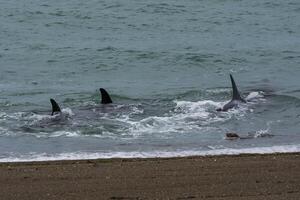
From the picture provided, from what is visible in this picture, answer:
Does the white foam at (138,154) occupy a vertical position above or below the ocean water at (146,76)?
above

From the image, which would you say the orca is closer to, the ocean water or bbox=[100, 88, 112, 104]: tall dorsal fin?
the ocean water

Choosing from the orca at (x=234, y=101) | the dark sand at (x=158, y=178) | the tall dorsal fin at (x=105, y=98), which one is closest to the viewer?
the dark sand at (x=158, y=178)

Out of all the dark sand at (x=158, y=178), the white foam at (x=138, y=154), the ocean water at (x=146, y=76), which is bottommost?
the ocean water at (x=146, y=76)

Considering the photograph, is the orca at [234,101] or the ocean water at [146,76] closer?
the ocean water at [146,76]

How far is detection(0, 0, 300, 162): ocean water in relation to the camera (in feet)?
50.1

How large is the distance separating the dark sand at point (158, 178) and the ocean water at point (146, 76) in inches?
46.2

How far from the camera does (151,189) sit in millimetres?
10492

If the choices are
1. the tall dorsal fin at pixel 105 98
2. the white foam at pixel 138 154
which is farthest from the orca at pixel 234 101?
the white foam at pixel 138 154

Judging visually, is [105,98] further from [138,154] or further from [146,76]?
[146,76]

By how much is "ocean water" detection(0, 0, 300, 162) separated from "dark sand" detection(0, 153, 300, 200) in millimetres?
1174

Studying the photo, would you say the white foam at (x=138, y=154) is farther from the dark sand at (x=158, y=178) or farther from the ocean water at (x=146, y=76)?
the dark sand at (x=158, y=178)

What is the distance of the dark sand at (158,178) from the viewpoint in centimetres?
1022

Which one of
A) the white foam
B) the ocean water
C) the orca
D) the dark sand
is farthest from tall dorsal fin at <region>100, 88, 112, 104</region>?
the dark sand

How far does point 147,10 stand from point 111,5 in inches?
101
